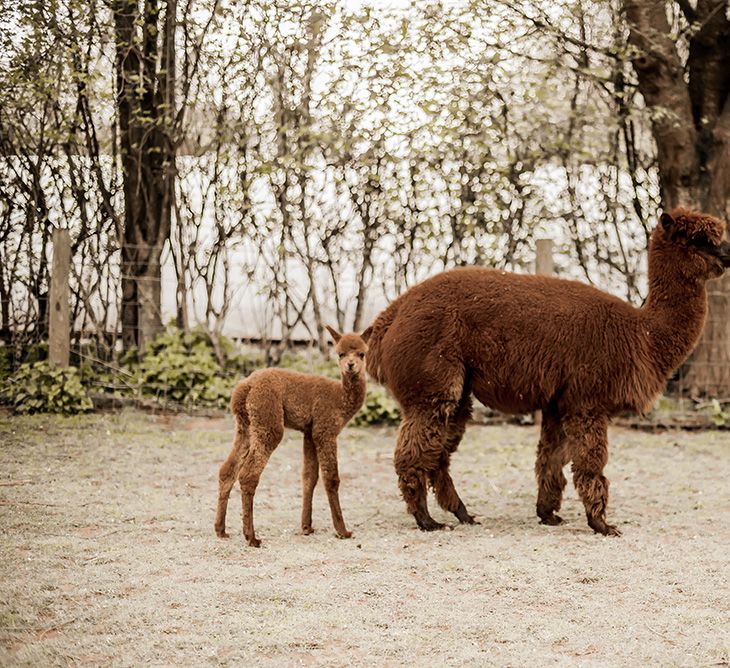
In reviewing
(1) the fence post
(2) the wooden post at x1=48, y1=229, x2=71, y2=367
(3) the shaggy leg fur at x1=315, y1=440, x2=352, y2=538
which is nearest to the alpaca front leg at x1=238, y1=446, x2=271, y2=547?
(3) the shaggy leg fur at x1=315, y1=440, x2=352, y2=538

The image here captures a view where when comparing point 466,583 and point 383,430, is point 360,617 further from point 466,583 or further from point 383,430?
point 383,430

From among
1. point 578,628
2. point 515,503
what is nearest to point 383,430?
point 515,503

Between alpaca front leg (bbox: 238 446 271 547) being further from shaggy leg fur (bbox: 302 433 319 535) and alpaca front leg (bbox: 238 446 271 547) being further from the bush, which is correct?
the bush

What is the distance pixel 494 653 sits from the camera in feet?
13.8

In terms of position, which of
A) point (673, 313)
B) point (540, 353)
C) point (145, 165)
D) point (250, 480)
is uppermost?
point (145, 165)

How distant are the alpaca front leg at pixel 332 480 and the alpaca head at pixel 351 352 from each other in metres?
0.44

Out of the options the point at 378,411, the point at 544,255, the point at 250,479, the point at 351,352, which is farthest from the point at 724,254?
the point at 378,411

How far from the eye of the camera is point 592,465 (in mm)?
6477

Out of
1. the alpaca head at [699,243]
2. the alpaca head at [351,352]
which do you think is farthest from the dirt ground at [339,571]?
the alpaca head at [699,243]

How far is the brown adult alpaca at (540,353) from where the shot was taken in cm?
649

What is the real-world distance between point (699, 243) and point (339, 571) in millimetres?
3140

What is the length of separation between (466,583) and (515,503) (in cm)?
241

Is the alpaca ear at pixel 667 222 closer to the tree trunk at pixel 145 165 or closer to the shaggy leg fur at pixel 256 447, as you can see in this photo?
the shaggy leg fur at pixel 256 447

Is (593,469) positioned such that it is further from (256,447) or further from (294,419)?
(256,447)
